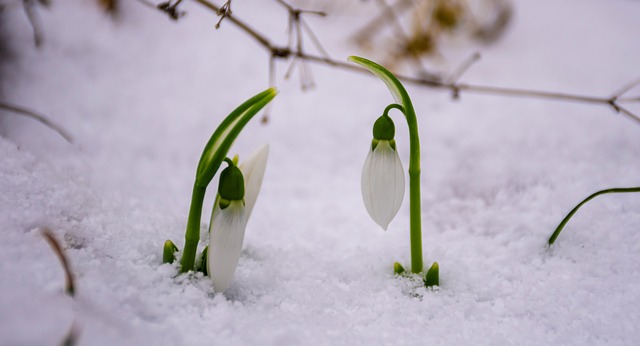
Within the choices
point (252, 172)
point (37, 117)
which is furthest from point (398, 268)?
point (37, 117)

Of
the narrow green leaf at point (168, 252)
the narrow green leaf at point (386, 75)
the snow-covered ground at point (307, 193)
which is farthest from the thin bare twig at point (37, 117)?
the narrow green leaf at point (386, 75)

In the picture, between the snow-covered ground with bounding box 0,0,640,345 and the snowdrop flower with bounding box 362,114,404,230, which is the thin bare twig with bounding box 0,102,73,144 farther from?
the snowdrop flower with bounding box 362,114,404,230

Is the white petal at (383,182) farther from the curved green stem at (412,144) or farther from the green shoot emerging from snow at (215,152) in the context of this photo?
the green shoot emerging from snow at (215,152)

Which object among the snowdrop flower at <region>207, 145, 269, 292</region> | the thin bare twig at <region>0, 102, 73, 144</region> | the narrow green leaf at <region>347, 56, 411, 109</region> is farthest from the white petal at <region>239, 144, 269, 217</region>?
the thin bare twig at <region>0, 102, 73, 144</region>

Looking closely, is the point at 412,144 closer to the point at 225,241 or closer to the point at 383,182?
the point at 383,182

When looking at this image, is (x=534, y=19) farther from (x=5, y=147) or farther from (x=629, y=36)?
(x=5, y=147)

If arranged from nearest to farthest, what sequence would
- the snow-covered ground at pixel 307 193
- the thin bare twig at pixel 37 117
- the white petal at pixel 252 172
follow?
the snow-covered ground at pixel 307 193 → the white petal at pixel 252 172 → the thin bare twig at pixel 37 117
